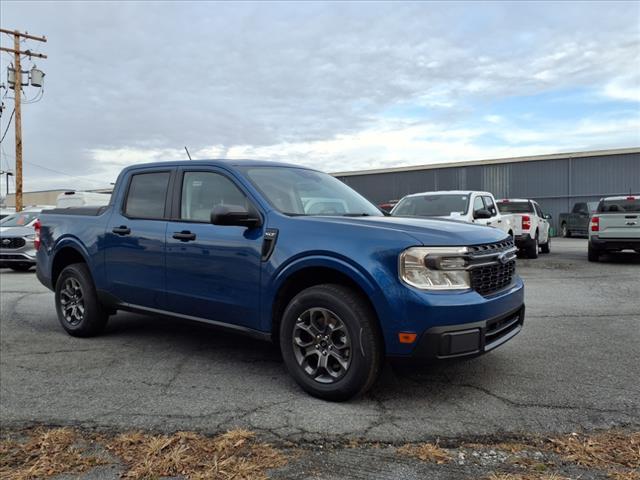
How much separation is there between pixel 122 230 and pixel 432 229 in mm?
3071

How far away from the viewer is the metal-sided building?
94.2ft

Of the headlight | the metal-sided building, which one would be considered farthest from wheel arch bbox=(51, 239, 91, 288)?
the metal-sided building

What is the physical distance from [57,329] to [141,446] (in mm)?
3811

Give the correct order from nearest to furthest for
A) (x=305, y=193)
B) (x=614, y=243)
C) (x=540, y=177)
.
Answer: (x=305, y=193)
(x=614, y=243)
(x=540, y=177)

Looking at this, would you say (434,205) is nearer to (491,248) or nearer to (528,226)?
(528,226)

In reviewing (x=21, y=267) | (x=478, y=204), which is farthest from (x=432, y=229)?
(x=21, y=267)

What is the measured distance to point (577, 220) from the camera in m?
25.2

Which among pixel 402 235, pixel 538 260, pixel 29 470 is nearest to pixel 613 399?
pixel 402 235

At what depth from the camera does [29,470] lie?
2889 millimetres

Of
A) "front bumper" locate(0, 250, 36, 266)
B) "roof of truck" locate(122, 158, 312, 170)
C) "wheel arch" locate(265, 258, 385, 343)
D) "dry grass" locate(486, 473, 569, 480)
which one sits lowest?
"dry grass" locate(486, 473, 569, 480)

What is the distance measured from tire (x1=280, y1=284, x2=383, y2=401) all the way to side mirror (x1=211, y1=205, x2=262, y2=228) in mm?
698

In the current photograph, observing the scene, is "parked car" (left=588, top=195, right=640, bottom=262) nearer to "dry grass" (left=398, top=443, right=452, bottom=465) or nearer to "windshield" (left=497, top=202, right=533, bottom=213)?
"windshield" (left=497, top=202, right=533, bottom=213)

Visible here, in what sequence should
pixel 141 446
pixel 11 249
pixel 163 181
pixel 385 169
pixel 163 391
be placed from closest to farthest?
pixel 141 446
pixel 163 391
pixel 163 181
pixel 11 249
pixel 385 169

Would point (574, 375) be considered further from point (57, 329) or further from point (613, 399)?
point (57, 329)
